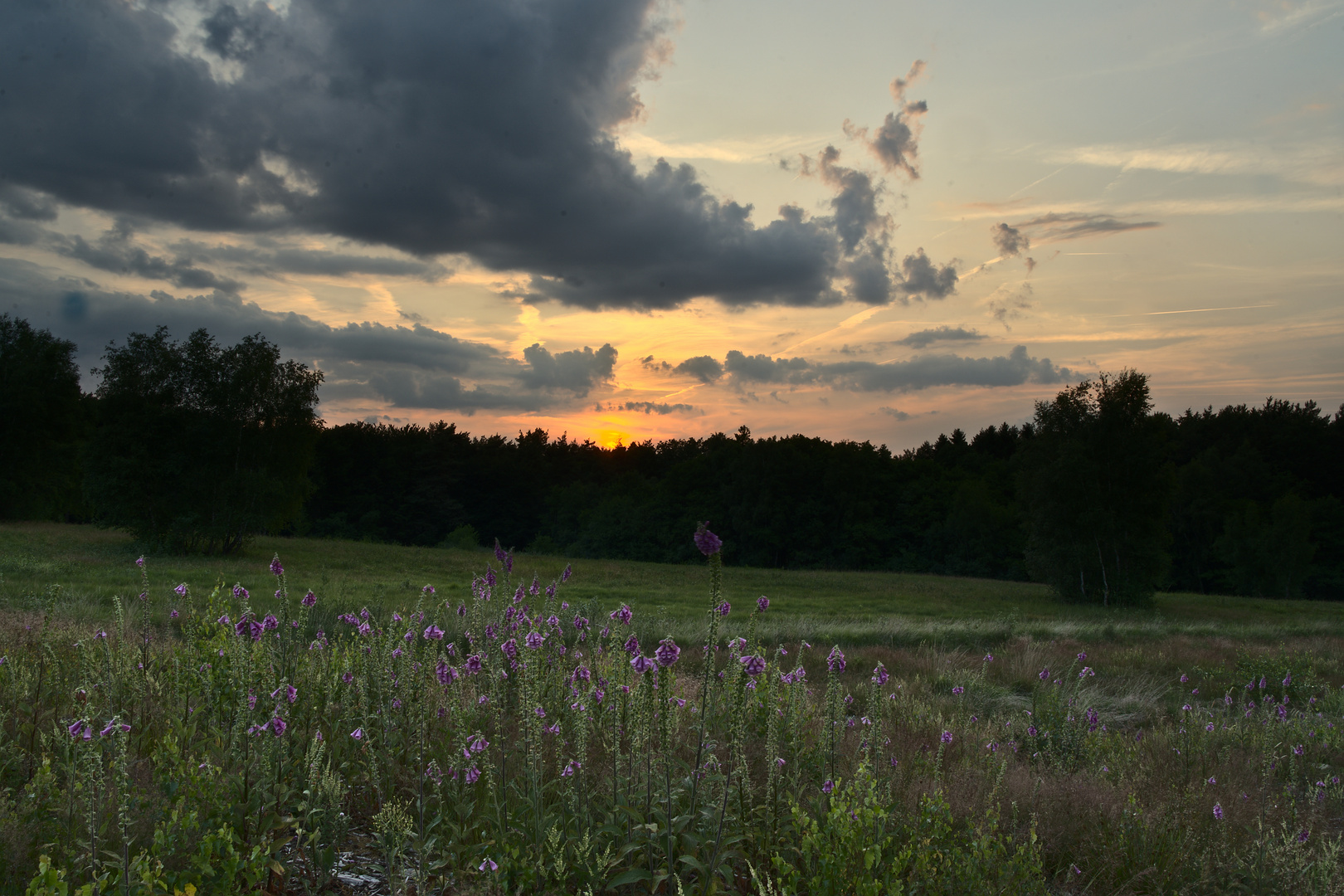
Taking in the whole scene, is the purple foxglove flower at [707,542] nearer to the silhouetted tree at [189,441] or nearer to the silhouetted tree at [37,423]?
the silhouetted tree at [189,441]

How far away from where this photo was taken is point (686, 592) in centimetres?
3112

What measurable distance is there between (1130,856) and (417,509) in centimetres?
7769

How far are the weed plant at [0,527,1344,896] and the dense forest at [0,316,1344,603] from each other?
19.7m

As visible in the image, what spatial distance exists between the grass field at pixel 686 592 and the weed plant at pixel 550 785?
2.66 metres

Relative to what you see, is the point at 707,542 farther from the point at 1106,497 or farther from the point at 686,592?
the point at 1106,497

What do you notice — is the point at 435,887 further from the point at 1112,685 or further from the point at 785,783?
the point at 1112,685

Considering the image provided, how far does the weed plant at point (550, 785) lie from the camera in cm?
324

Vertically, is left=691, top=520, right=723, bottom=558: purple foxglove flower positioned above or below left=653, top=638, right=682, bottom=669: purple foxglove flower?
above

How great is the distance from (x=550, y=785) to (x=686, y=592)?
27389mm

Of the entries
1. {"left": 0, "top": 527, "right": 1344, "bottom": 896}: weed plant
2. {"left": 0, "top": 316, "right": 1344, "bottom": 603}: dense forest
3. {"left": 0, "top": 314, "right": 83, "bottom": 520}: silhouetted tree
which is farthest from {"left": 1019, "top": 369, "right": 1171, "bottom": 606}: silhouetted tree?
{"left": 0, "top": 314, "right": 83, "bottom": 520}: silhouetted tree

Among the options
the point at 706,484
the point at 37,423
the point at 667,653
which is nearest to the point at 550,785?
the point at 667,653

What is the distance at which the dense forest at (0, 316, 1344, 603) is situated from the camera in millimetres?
31438

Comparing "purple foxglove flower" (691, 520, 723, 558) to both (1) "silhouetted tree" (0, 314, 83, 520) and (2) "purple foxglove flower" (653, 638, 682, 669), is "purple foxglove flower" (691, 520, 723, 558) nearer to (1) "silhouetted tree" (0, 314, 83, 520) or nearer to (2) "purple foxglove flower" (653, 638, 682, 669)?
(2) "purple foxglove flower" (653, 638, 682, 669)

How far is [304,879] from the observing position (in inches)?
130
